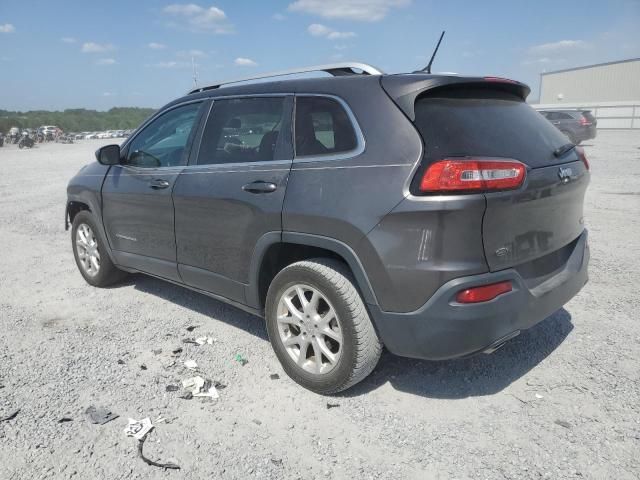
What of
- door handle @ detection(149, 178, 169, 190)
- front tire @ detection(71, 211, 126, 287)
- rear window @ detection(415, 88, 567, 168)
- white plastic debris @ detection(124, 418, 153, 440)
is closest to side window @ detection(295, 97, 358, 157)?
rear window @ detection(415, 88, 567, 168)

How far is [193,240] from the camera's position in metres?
3.69

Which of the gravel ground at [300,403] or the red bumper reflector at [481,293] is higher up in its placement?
the red bumper reflector at [481,293]

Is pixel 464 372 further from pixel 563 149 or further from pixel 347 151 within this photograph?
pixel 347 151

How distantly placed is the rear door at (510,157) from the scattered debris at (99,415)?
2260mm

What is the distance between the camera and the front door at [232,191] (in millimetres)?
3111

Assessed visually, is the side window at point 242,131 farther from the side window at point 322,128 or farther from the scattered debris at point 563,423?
the scattered debris at point 563,423

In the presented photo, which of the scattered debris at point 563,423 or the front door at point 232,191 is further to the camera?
A: the front door at point 232,191

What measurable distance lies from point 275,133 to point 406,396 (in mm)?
1826

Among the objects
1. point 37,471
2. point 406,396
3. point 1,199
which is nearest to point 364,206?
point 406,396

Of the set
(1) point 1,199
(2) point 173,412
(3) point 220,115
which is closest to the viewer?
(2) point 173,412

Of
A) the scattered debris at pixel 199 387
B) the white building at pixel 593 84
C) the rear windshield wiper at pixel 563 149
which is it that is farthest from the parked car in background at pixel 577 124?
the white building at pixel 593 84

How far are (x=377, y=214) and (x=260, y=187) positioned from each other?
3.00ft

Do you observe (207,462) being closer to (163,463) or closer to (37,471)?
(163,463)

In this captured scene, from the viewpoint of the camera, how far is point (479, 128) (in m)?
2.63
